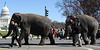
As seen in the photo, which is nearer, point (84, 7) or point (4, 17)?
point (84, 7)

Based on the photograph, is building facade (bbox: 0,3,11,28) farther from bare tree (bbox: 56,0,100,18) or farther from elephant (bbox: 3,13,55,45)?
elephant (bbox: 3,13,55,45)

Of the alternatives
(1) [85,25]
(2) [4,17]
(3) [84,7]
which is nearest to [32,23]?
(1) [85,25]

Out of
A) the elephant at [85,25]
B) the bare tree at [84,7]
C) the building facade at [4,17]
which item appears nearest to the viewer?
the elephant at [85,25]

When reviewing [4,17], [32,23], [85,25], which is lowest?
[85,25]

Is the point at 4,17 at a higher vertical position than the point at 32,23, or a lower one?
higher

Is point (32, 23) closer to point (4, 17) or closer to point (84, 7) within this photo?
point (84, 7)

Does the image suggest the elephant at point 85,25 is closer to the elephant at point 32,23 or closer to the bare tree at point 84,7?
the elephant at point 32,23

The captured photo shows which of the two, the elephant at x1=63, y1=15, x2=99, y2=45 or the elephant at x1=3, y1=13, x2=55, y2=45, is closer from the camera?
the elephant at x1=3, y1=13, x2=55, y2=45

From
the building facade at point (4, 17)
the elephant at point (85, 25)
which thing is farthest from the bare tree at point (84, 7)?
the building facade at point (4, 17)

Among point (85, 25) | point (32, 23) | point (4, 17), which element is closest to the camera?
point (32, 23)

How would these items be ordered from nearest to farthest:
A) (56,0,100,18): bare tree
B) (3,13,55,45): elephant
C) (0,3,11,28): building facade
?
(3,13,55,45): elephant < (56,0,100,18): bare tree < (0,3,11,28): building facade

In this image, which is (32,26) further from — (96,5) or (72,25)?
(96,5)

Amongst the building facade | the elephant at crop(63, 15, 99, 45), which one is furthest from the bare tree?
the building facade

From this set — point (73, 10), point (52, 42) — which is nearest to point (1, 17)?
point (73, 10)
